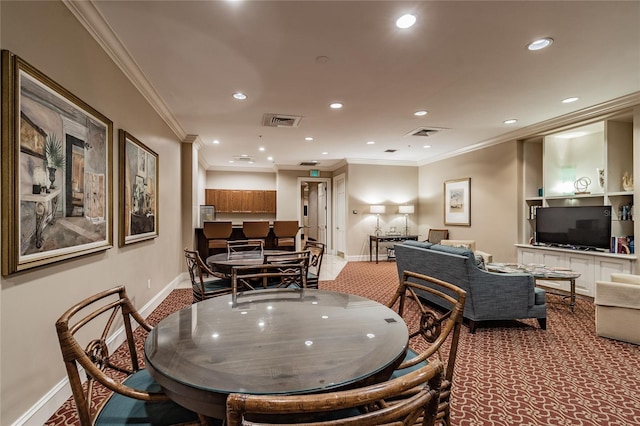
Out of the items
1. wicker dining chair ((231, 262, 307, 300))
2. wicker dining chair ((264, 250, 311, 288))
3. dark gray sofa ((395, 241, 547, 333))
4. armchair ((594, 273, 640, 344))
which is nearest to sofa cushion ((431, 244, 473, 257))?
dark gray sofa ((395, 241, 547, 333))

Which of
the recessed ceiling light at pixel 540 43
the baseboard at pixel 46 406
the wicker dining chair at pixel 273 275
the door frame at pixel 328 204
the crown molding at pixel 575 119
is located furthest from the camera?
the door frame at pixel 328 204

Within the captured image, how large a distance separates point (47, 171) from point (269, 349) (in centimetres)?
176

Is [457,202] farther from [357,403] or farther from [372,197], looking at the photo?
[357,403]

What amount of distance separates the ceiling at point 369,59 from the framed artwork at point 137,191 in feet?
2.32

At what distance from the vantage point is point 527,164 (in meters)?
5.43

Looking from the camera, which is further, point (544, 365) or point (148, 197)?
point (148, 197)

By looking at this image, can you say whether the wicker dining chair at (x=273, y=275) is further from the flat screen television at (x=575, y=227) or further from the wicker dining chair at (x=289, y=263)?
the flat screen television at (x=575, y=227)

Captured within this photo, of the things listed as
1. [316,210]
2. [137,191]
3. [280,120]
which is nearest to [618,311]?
[280,120]

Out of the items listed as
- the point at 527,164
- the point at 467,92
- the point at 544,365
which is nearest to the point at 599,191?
the point at 527,164

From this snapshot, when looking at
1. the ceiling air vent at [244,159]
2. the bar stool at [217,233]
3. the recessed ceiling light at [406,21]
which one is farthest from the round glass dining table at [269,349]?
the ceiling air vent at [244,159]

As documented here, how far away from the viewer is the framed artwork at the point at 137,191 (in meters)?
2.89

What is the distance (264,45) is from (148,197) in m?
2.25

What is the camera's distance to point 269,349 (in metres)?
1.12

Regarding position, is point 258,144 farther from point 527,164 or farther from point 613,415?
point 613,415
